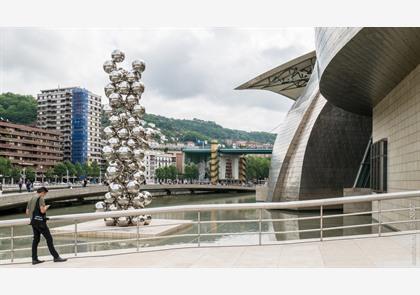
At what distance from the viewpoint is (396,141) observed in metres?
18.0

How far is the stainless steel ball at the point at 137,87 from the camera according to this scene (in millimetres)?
16766

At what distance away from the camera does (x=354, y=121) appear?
97.1 ft

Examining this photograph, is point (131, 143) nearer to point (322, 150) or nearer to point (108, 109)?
point (108, 109)

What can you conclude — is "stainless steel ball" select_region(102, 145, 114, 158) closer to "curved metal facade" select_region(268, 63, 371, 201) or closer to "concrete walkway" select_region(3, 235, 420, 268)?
"concrete walkway" select_region(3, 235, 420, 268)

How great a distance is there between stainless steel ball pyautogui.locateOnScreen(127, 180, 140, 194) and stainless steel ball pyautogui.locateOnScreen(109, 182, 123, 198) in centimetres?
31

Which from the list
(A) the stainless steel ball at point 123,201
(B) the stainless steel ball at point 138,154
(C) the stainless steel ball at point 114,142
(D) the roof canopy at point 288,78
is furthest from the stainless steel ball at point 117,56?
(D) the roof canopy at point 288,78

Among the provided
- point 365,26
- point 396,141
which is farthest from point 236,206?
point 396,141

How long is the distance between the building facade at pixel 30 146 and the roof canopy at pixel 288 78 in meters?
51.6

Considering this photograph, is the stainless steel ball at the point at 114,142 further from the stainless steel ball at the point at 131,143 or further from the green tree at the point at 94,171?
the green tree at the point at 94,171

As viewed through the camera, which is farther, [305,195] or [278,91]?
[278,91]

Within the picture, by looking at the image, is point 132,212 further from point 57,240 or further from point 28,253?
point 57,240

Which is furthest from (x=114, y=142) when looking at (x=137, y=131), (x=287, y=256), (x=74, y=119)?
(x=74, y=119)

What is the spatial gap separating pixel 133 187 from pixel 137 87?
367 cm

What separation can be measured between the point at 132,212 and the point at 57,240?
738cm
